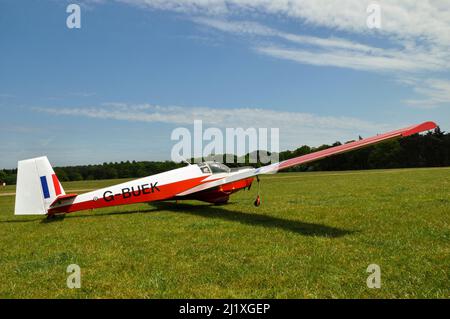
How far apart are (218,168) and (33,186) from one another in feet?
25.0

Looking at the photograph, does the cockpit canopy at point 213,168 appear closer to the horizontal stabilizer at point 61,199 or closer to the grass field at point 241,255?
the grass field at point 241,255

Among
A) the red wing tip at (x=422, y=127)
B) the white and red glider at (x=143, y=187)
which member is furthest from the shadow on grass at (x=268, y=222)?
the red wing tip at (x=422, y=127)

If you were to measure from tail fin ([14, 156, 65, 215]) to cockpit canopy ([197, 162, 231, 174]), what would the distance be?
6.32m

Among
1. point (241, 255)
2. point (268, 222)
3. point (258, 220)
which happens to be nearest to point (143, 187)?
point (258, 220)

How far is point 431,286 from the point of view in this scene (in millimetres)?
5301

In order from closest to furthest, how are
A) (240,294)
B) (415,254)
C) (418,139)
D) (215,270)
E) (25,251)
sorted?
(240,294)
(215,270)
(415,254)
(25,251)
(418,139)

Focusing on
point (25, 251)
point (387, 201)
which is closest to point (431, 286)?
point (25, 251)

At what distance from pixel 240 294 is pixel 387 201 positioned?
10733 mm

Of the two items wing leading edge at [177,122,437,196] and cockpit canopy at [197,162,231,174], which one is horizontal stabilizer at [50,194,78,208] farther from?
wing leading edge at [177,122,437,196]

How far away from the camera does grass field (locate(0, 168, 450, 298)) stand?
550cm

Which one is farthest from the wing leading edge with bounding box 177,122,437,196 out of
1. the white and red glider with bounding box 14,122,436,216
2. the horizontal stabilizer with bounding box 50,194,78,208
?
the horizontal stabilizer with bounding box 50,194,78,208

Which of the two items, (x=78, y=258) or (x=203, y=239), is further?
(x=203, y=239)

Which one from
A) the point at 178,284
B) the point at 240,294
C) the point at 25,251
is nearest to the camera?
the point at 240,294

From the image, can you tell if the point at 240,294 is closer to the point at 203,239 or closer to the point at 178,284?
the point at 178,284
